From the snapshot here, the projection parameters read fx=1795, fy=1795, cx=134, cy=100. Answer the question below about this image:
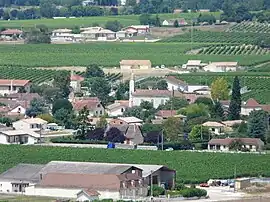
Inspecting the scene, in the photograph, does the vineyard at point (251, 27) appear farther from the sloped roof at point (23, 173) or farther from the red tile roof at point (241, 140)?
the sloped roof at point (23, 173)

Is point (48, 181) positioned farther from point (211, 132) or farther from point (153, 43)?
point (153, 43)

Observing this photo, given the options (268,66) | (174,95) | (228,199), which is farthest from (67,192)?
(268,66)

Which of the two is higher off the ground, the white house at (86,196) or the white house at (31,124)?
the white house at (86,196)

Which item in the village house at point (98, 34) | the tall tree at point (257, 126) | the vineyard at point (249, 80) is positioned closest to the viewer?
the tall tree at point (257, 126)

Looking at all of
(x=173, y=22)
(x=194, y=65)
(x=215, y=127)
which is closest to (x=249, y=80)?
(x=194, y=65)

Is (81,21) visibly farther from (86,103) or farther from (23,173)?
(23,173)

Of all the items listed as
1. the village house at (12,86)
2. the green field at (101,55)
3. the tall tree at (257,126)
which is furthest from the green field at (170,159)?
the green field at (101,55)
